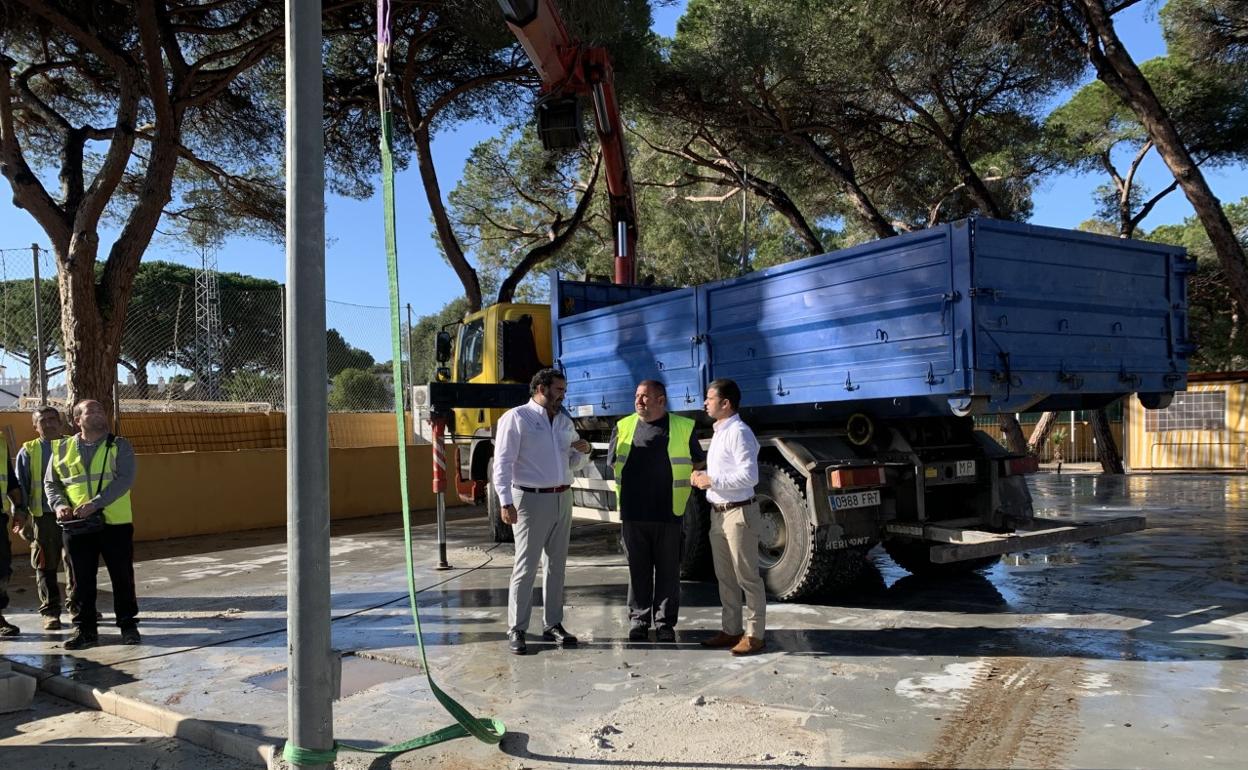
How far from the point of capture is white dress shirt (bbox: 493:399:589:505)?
5.41m

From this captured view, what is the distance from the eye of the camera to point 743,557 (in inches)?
202

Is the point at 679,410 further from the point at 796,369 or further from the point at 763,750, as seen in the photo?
the point at 763,750

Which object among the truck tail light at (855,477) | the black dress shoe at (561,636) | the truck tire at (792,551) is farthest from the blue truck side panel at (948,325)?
the black dress shoe at (561,636)

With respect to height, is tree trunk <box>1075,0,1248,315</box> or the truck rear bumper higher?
tree trunk <box>1075,0,1248,315</box>

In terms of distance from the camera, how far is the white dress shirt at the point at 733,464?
5133 millimetres

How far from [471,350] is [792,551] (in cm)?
517

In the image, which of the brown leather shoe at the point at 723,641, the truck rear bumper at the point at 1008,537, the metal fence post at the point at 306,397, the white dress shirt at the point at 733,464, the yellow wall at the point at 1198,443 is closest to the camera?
the metal fence post at the point at 306,397

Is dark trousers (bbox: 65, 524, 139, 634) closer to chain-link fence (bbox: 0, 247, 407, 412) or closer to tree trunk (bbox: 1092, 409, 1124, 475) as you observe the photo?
chain-link fence (bbox: 0, 247, 407, 412)

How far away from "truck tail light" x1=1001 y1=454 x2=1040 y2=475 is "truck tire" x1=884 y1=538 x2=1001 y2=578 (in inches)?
40.9

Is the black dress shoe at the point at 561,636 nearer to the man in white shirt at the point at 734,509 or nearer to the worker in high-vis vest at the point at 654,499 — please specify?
the worker in high-vis vest at the point at 654,499

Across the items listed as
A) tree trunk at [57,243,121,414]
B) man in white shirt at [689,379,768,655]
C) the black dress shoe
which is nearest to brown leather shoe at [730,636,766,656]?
man in white shirt at [689,379,768,655]

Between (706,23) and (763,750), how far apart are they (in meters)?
15.1

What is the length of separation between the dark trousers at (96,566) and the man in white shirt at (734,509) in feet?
12.9

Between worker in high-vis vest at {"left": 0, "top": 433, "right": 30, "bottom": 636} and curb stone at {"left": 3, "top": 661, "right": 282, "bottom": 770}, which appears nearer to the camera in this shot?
curb stone at {"left": 3, "top": 661, "right": 282, "bottom": 770}
